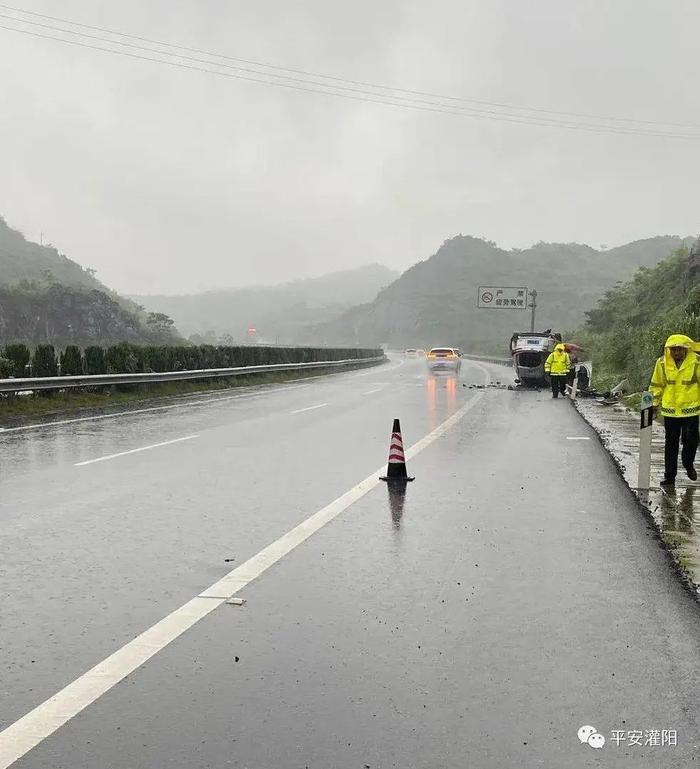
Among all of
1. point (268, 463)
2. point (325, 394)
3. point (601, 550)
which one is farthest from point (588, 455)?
point (325, 394)

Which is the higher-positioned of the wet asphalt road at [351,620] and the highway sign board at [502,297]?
the highway sign board at [502,297]

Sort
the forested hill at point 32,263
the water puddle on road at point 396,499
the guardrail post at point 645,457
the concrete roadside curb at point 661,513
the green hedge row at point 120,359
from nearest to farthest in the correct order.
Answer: the concrete roadside curb at point 661,513 → the water puddle on road at point 396,499 → the guardrail post at point 645,457 → the green hedge row at point 120,359 → the forested hill at point 32,263

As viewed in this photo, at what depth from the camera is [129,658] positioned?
406 centimetres

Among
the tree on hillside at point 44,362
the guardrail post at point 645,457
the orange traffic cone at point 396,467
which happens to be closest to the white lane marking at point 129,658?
the orange traffic cone at point 396,467

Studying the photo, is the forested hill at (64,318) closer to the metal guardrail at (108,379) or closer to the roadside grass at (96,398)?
the metal guardrail at (108,379)

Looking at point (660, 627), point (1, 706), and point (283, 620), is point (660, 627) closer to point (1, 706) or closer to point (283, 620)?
point (283, 620)

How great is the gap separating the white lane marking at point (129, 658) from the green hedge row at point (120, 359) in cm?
1465

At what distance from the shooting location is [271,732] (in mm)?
3330

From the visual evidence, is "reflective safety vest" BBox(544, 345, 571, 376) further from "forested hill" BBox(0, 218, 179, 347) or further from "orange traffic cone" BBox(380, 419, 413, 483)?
"forested hill" BBox(0, 218, 179, 347)

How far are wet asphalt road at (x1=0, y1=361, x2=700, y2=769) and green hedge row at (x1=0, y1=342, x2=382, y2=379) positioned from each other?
10350 millimetres

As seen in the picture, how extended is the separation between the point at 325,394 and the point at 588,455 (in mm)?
13776

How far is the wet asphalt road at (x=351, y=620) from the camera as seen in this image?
3.29 meters

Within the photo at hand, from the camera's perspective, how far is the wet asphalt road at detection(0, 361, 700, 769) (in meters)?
3.29

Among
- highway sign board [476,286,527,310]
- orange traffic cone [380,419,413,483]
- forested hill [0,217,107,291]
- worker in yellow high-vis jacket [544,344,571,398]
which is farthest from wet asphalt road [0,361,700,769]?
forested hill [0,217,107,291]
